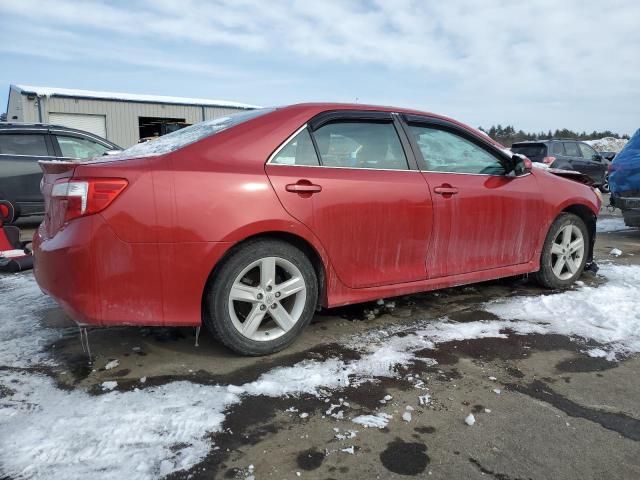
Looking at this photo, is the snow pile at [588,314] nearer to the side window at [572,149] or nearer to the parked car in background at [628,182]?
the parked car in background at [628,182]

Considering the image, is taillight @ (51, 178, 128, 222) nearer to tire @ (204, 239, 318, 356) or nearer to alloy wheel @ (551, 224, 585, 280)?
tire @ (204, 239, 318, 356)

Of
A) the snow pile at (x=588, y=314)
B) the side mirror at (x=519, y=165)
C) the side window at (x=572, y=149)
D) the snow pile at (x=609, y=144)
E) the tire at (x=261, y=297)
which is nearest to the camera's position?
the tire at (x=261, y=297)

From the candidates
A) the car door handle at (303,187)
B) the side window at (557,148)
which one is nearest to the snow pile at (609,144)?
the side window at (557,148)

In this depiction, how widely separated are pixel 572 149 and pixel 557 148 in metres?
0.76

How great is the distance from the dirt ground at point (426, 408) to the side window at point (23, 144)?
5.34 metres

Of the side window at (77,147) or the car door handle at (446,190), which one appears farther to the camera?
the side window at (77,147)

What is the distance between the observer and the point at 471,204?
12.4 ft

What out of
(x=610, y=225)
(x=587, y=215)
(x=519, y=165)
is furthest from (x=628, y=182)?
(x=519, y=165)

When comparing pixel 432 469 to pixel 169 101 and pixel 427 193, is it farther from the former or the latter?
pixel 169 101

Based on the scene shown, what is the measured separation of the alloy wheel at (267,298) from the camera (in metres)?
2.94

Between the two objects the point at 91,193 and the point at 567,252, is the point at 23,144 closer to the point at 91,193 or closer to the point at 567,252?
the point at 91,193

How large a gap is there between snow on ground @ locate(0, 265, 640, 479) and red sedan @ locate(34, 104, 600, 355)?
0.35 meters

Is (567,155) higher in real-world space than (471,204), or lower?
higher

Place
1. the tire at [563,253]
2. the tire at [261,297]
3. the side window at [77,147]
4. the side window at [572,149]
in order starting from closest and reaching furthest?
the tire at [261,297]
the tire at [563,253]
the side window at [77,147]
the side window at [572,149]
